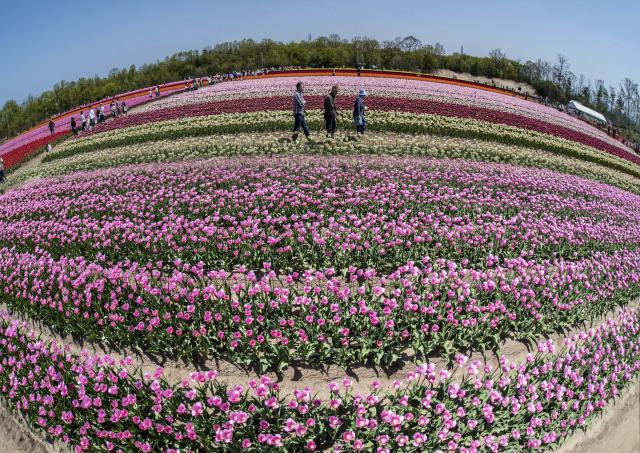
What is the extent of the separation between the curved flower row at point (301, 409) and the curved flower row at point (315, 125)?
1588 centimetres

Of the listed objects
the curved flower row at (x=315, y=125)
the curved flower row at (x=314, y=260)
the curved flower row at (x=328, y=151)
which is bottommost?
the curved flower row at (x=314, y=260)

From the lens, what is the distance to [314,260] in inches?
306

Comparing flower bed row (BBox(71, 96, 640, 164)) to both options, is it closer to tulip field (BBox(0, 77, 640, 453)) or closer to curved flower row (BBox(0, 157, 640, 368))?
tulip field (BBox(0, 77, 640, 453))

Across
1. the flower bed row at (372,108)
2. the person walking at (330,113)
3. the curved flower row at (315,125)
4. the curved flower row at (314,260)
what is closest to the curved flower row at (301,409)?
the curved flower row at (314,260)

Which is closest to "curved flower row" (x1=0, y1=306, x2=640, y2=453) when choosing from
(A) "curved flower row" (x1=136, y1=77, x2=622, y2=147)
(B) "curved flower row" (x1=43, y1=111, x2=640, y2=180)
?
(B) "curved flower row" (x1=43, y1=111, x2=640, y2=180)

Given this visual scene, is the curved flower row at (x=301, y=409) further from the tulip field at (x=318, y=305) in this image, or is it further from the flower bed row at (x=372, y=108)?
the flower bed row at (x=372, y=108)

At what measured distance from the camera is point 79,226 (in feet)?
32.9

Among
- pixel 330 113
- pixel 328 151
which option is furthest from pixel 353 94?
pixel 328 151

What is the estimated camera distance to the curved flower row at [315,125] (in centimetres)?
2062

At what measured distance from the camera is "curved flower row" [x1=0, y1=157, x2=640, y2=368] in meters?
6.05

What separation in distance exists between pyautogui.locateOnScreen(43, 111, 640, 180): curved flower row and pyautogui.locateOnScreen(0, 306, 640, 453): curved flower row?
15885 millimetres

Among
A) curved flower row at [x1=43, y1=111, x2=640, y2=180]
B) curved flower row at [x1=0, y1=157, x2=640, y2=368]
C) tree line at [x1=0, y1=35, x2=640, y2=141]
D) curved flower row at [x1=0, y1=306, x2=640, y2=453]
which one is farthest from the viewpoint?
tree line at [x1=0, y1=35, x2=640, y2=141]

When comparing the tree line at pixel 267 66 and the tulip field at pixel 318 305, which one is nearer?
the tulip field at pixel 318 305

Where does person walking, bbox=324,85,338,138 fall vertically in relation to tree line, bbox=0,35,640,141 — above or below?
below
